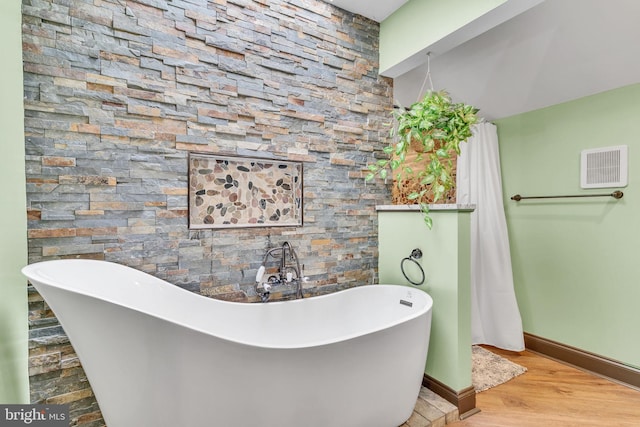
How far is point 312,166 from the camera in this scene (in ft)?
7.16

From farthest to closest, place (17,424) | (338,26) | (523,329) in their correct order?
(523,329) → (338,26) → (17,424)

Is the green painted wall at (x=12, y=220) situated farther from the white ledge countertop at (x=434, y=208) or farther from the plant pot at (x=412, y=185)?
the plant pot at (x=412, y=185)

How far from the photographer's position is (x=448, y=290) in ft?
6.07

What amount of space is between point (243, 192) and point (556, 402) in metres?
2.49

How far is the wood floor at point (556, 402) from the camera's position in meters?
1.76

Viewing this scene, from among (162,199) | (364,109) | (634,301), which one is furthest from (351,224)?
(634,301)

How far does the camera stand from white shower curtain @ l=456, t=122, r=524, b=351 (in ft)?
8.72

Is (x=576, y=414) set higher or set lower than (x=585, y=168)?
lower

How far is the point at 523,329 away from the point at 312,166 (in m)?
2.52

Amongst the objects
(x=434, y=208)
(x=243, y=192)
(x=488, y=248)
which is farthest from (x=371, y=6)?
(x=488, y=248)

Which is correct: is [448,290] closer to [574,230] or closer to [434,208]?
[434,208]

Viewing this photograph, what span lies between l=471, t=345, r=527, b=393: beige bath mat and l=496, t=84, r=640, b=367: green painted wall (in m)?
0.51

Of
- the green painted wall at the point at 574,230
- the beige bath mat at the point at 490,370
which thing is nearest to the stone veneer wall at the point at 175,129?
the beige bath mat at the point at 490,370

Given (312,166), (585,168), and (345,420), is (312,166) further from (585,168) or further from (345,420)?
(585,168)
